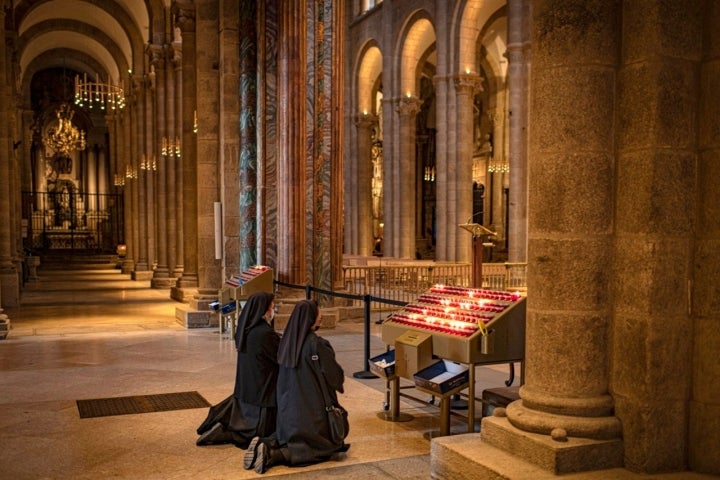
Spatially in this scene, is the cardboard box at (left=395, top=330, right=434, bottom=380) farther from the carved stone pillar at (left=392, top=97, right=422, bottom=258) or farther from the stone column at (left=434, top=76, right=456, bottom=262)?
the carved stone pillar at (left=392, top=97, right=422, bottom=258)

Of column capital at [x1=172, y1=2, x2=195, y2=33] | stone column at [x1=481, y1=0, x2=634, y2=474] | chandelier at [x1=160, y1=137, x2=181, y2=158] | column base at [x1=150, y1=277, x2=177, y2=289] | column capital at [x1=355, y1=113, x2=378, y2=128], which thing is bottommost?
column base at [x1=150, y1=277, x2=177, y2=289]

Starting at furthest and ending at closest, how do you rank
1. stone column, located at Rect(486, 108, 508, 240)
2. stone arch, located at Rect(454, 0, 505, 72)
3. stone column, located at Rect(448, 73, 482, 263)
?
1. stone column, located at Rect(486, 108, 508, 240)
2. stone column, located at Rect(448, 73, 482, 263)
3. stone arch, located at Rect(454, 0, 505, 72)

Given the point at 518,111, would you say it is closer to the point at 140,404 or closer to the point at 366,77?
the point at 366,77

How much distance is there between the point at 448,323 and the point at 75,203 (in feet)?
151

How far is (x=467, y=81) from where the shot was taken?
28.0 m

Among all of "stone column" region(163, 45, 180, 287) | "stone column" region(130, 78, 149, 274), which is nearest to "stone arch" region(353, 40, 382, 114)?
"stone column" region(130, 78, 149, 274)

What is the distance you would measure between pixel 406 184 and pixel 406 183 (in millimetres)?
43

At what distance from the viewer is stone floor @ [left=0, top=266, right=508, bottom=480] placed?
6004mm

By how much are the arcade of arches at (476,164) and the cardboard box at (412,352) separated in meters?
1.09

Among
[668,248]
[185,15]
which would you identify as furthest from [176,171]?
[668,248]

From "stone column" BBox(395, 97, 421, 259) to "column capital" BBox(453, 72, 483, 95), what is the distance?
4.07 m

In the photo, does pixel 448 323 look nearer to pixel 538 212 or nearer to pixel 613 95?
pixel 538 212

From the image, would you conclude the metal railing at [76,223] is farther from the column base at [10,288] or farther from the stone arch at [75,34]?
the column base at [10,288]

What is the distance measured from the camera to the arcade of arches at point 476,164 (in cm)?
497
